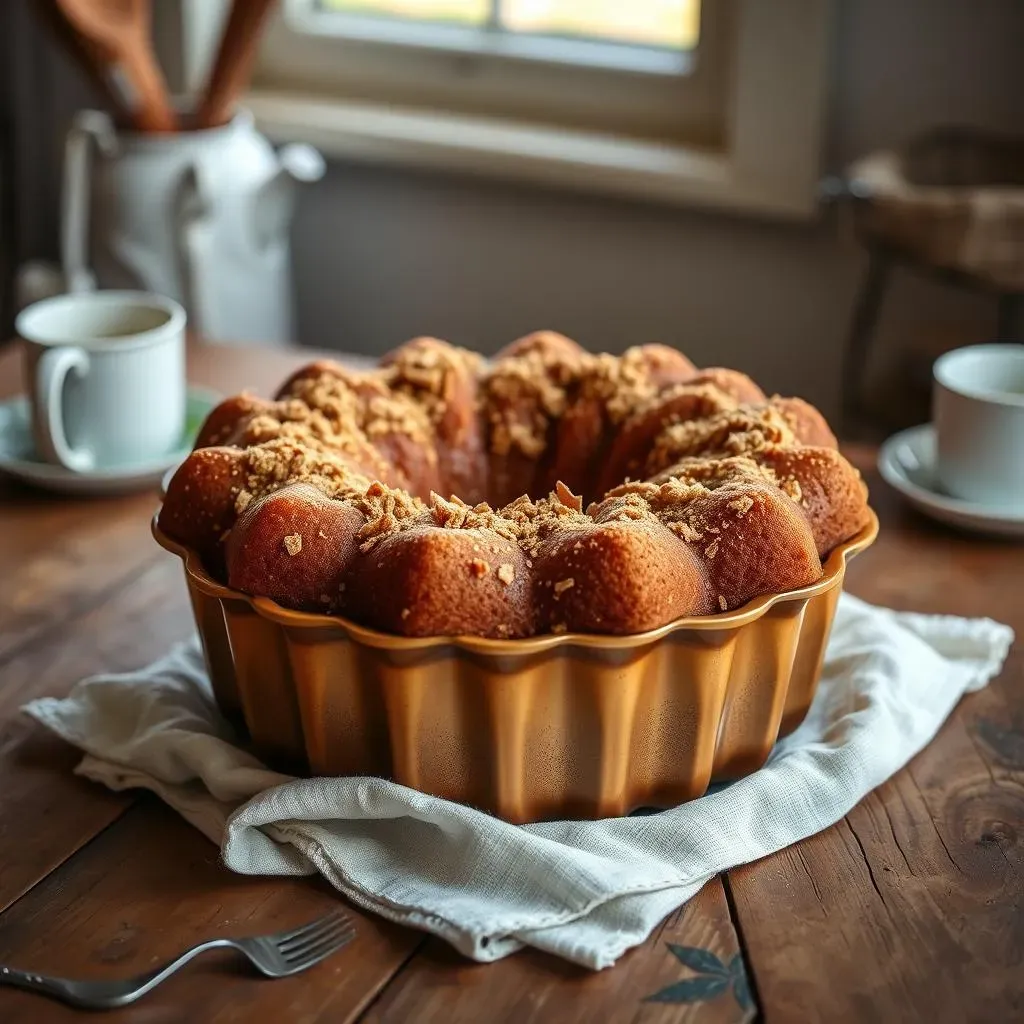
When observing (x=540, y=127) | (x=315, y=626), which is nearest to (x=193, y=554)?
(x=315, y=626)

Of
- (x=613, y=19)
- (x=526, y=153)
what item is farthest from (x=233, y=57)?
(x=613, y=19)

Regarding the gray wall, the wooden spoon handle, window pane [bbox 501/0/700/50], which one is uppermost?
window pane [bbox 501/0/700/50]

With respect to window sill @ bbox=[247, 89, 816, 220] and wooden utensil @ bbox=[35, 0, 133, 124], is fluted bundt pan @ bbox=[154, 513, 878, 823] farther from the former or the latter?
window sill @ bbox=[247, 89, 816, 220]

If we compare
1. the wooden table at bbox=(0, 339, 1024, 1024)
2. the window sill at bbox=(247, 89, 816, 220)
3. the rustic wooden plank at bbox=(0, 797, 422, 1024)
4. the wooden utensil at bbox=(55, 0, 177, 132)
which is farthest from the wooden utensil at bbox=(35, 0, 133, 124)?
the rustic wooden plank at bbox=(0, 797, 422, 1024)

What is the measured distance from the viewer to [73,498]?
40.9 inches

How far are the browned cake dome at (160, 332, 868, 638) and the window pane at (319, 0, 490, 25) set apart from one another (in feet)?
3.71

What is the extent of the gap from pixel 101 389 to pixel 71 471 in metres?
0.06

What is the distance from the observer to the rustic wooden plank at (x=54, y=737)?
0.66 m

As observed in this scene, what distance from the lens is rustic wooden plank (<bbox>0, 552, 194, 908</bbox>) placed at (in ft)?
2.18

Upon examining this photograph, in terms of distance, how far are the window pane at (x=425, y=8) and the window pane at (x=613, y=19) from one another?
1.9 inches

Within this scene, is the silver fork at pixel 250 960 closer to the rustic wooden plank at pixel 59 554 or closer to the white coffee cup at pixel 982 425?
the rustic wooden plank at pixel 59 554

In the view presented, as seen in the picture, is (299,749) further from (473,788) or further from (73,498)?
(73,498)

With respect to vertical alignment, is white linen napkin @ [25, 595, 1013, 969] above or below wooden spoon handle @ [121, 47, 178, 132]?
below

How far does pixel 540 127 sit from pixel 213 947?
1.45m
